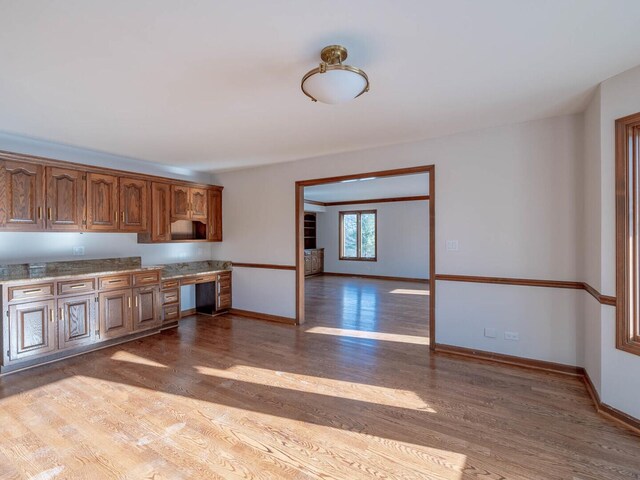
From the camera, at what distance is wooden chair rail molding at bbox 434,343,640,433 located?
221cm

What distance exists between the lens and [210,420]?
2283mm

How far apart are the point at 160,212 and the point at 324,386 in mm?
3444

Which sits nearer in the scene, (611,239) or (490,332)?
(611,239)

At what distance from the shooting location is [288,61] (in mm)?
2035

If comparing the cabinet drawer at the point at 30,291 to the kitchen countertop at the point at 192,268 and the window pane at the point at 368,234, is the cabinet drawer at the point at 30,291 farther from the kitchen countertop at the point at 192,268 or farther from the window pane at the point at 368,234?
the window pane at the point at 368,234

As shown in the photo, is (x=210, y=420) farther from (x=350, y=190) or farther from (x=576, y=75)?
(x=350, y=190)

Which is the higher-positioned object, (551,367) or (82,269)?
(82,269)

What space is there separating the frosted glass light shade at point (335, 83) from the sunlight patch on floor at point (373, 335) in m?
3.04

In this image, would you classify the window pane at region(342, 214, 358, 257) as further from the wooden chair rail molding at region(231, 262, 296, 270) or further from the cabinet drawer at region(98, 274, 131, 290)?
the cabinet drawer at region(98, 274, 131, 290)

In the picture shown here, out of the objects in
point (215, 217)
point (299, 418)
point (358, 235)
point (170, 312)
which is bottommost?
point (299, 418)

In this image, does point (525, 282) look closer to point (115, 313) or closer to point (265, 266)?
point (265, 266)

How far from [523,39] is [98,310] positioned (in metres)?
4.61

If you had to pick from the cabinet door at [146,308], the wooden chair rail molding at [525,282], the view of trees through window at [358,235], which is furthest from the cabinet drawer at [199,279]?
the view of trees through window at [358,235]

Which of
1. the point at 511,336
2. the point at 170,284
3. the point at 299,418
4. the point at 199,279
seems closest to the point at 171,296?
the point at 170,284
